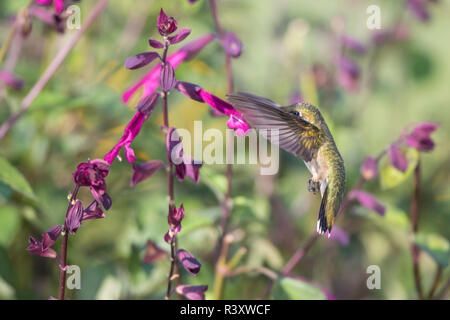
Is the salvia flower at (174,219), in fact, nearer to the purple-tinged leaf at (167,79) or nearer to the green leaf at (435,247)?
the purple-tinged leaf at (167,79)

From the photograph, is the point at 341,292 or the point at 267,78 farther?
the point at 267,78

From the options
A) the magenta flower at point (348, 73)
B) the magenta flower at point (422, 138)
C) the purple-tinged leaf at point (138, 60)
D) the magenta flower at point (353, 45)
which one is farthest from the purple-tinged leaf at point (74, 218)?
the magenta flower at point (353, 45)

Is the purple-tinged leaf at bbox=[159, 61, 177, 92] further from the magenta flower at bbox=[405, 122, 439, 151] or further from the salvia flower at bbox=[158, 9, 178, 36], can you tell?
the magenta flower at bbox=[405, 122, 439, 151]

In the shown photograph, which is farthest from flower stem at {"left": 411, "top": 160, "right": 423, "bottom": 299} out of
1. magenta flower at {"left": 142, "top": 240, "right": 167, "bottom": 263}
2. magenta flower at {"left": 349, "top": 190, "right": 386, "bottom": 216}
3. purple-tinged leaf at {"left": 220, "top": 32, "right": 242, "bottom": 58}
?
magenta flower at {"left": 142, "top": 240, "right": 167, "bottom": 263}

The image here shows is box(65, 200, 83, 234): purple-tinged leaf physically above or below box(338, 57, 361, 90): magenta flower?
below

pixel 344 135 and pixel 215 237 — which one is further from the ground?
pixel 344 135

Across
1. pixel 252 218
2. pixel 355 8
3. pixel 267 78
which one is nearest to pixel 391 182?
pixel 252 218

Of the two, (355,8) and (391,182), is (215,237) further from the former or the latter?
(355,8)
